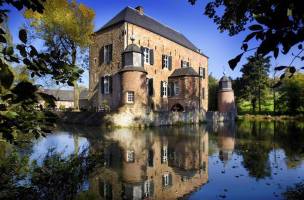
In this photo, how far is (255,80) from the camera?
50.5 metres

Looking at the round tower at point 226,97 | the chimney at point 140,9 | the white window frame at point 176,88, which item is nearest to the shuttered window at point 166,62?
the white window frame at point 176,88

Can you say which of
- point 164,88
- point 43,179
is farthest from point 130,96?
point 43,179

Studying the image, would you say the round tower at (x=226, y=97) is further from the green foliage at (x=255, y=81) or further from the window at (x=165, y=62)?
the window at (x=165, y=62)

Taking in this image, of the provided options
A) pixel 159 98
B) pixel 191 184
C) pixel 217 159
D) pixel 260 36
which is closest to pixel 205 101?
pixel 159 98

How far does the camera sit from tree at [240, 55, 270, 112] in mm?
50188

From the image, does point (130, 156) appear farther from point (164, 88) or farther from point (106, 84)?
point (164, 88)

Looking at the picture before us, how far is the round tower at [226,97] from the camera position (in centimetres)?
4303

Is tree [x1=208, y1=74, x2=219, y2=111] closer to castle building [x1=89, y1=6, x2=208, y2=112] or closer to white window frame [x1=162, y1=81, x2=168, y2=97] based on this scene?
castle building [x1=89, y1=6, x2=208, y2=112]

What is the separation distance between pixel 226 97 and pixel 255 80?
10808 mm

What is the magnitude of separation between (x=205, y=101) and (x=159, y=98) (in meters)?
12.5

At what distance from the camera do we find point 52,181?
5109mm

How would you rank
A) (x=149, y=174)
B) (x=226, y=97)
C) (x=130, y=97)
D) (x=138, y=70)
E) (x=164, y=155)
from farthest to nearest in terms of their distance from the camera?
(x=226, y=97), (x=138, y=70), (x=130, y=97), (x=164, y=155), (x=149, y=174)

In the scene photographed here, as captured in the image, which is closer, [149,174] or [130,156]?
[149,174]

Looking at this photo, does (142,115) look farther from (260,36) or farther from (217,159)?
(260,36)
